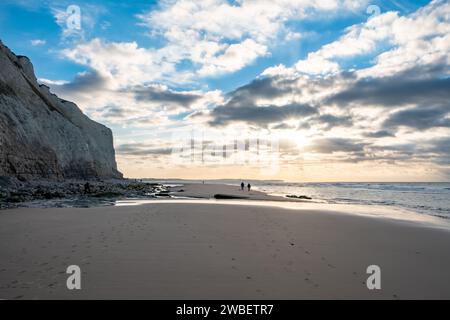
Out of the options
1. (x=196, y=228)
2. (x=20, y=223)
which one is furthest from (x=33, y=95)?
(x=196, y=228)

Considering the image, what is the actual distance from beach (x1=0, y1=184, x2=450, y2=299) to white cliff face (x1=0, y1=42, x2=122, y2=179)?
31090 millimetres

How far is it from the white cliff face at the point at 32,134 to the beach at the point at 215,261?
3109cm

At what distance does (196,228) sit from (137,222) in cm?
327

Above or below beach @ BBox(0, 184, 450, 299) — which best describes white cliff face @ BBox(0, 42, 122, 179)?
above

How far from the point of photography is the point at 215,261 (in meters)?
7.53

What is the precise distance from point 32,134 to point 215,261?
46378 millimetres

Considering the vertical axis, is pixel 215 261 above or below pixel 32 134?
below

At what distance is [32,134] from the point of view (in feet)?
140

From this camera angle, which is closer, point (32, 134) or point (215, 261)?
point (215, 261)

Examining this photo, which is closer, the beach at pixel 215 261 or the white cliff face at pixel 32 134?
the beach at pixel 215 261

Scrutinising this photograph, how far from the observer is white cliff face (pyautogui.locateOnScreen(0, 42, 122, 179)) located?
3738 centimetres

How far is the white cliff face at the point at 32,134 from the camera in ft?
123

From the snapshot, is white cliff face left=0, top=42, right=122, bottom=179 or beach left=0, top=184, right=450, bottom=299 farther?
white cliff face left=0, top=42, right=122, bottom=179
